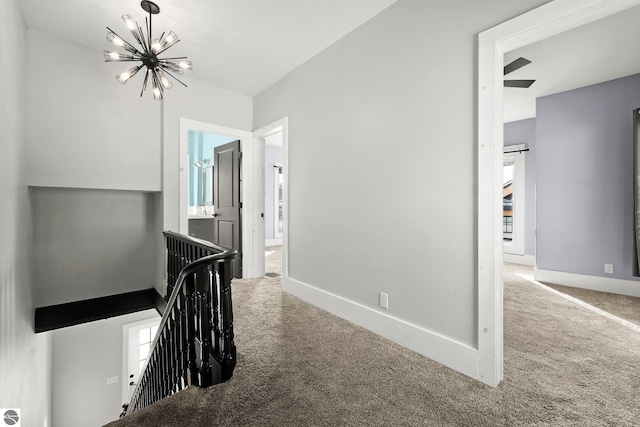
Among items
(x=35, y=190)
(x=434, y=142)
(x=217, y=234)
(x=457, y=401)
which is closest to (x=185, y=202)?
(x=217, y=234)

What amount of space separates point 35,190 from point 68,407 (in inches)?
132

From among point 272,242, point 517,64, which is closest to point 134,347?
point 272,242

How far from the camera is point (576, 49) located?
2820 millimetres

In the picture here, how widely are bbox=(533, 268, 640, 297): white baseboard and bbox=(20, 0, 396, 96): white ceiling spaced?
14.0ft

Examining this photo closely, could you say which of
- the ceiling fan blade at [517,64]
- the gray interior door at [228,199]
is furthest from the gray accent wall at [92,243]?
the ceiling fan blade at [517,64]

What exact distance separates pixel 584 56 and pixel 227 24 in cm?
380

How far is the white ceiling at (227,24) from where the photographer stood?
2312 millimetres

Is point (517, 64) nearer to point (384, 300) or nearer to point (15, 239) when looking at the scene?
point (384, 300)

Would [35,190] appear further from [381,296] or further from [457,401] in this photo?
[457,401]

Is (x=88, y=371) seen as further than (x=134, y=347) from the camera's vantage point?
No

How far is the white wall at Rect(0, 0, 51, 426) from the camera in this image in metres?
1.90

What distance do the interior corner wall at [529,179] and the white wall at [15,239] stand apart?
7.11m

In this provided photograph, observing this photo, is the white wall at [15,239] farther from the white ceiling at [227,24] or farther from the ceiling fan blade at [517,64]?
the ceiling fan blade at [517,64]

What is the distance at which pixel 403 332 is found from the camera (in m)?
2.14
